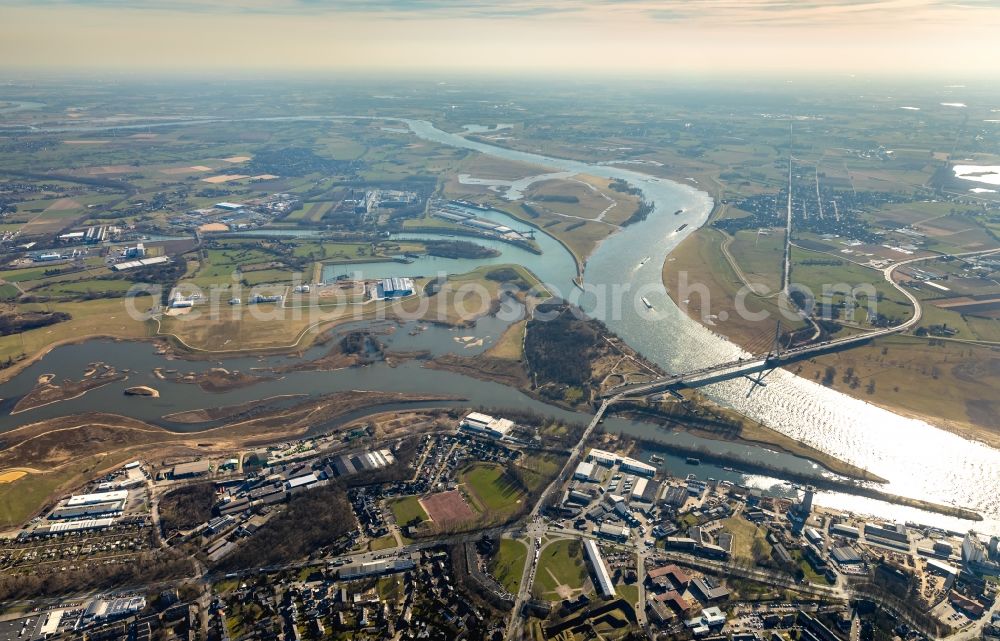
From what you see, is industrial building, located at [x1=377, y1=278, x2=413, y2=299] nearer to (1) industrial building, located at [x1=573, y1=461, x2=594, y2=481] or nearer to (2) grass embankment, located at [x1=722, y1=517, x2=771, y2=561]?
(1) industrial building, located at [x1=573, y1=461, x2=594, y2=481]

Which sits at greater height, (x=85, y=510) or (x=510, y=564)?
(x=85, y=510)

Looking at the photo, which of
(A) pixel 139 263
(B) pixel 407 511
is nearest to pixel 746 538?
(B) pixel 407 511

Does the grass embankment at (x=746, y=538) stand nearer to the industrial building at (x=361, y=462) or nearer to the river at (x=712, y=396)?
the river at (x=712, y=396)

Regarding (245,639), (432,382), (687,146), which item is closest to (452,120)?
(687,146)

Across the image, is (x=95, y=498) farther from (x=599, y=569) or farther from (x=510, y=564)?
(x=599, y=569)

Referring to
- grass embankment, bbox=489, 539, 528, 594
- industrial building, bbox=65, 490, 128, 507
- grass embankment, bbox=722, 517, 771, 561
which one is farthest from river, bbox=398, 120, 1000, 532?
industrial building, bbox=65, 490, 128, 507
